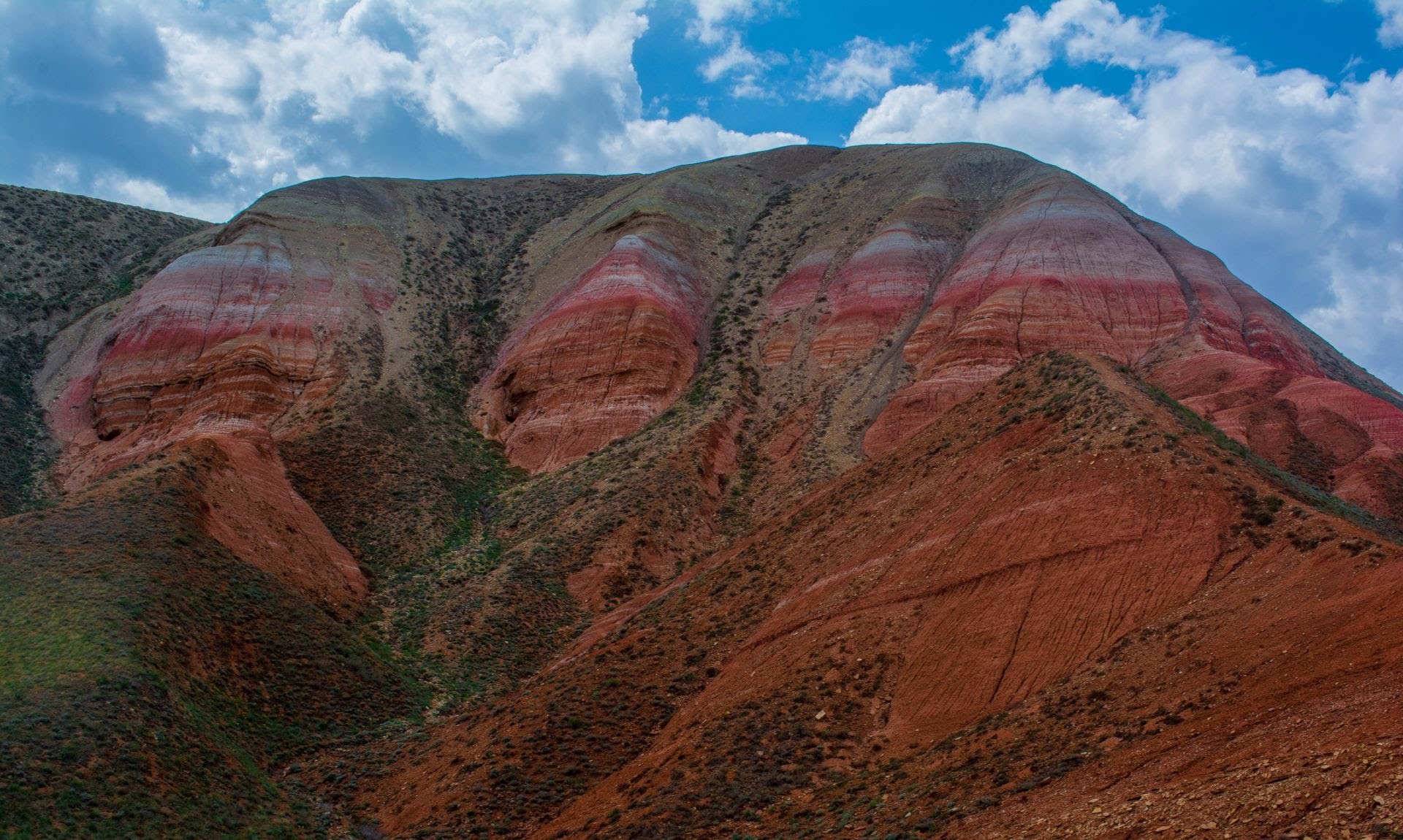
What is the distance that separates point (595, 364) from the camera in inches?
2160

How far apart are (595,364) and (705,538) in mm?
15452

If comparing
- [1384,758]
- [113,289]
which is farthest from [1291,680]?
[113,289]

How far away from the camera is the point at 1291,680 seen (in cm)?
1445

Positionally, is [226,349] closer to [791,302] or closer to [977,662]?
[791,302]

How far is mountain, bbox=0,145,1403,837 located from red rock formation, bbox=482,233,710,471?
0.79 feet

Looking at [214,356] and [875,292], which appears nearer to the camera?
[214,356]

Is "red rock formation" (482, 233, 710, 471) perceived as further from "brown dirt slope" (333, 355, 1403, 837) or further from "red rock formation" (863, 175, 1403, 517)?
"brown dirt slope" (333, 355, 1403, 837)

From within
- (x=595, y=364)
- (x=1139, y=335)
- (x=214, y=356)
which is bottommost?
(x=1139, y=335)

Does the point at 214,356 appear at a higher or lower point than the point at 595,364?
higher

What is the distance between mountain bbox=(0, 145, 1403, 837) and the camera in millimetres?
17109

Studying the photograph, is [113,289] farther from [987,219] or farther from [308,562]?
[987,219]

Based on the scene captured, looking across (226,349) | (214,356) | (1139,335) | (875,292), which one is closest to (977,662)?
(1139,335)

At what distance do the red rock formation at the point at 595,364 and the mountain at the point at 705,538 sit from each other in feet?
0.79

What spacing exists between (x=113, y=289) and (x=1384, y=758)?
74.6m
